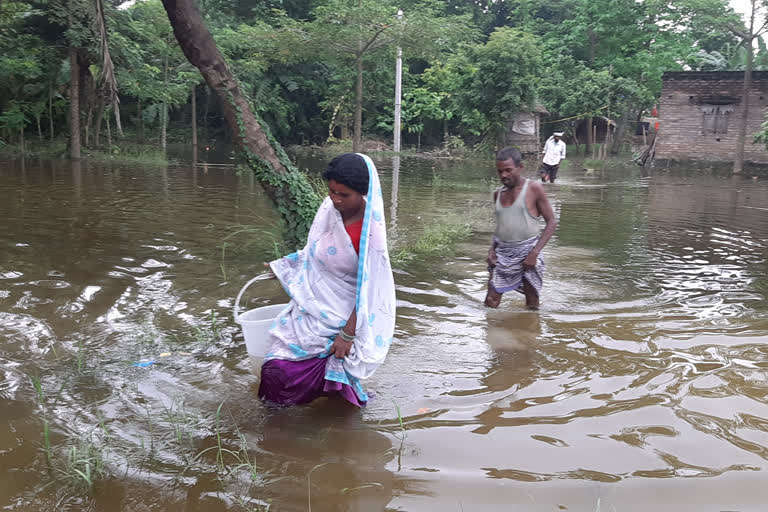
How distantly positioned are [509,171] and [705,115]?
66.0 feet

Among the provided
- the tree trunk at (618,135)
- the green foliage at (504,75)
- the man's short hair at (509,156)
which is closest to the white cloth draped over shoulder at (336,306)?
Answer: the man's short hair at (509,156)

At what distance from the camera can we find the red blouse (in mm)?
3299

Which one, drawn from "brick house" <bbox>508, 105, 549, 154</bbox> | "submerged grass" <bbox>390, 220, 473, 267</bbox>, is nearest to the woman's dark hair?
"submerged grass" <bbox>390, 220, 473, 267</bbox>

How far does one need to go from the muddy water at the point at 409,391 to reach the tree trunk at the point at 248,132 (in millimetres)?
770

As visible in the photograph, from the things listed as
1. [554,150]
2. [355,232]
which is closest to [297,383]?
[355,232]

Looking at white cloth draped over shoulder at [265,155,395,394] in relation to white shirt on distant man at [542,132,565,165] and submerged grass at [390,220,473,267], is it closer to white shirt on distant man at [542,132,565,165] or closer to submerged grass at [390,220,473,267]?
submerged grass at [390,220,473,267]

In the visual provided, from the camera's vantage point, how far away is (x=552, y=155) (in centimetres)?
1609

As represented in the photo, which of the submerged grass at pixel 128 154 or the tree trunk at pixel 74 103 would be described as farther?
the submerged grass at pixel 128 154

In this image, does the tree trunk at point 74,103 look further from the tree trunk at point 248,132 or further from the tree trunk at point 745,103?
the tree trunk at point 745,103

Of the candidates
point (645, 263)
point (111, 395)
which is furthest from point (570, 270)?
point (111, 395)

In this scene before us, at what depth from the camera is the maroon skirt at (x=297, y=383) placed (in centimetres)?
336

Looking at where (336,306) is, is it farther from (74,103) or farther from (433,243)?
(74,103)

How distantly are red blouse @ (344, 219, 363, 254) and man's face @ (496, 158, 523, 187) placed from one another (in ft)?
6.49

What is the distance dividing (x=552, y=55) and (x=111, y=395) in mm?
30922
